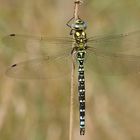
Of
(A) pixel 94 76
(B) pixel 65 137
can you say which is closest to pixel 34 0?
(A) pixel 94 76

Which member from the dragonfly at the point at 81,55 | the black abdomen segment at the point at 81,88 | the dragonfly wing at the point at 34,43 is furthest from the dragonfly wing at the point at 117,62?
the dragonfly wing at the point at 34,43

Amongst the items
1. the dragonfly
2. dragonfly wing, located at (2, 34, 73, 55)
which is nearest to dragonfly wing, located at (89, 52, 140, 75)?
the dragonfly

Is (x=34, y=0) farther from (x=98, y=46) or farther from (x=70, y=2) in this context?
(x=98, y=46)

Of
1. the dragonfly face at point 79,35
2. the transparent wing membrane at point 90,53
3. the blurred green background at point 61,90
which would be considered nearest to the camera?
the dragonfly face at point 79,35

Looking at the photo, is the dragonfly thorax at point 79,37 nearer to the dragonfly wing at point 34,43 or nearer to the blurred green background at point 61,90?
the dragonfly wing at point 34,43

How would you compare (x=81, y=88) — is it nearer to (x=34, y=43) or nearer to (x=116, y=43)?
(x=116, y=43)

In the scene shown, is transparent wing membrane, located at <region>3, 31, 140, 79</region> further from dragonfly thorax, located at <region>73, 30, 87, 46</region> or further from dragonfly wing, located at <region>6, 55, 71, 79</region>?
dragonfly thorax, located at <region>73, 30, 87, 46</region>
